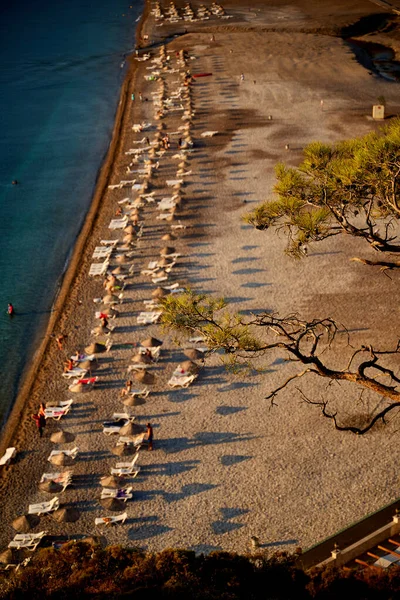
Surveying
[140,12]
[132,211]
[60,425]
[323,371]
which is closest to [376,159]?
[323,371]

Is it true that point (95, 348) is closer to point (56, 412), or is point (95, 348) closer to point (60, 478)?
point (56, 412)

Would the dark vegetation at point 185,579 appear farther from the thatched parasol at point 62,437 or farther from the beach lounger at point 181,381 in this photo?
the beach lounger at point 181,381

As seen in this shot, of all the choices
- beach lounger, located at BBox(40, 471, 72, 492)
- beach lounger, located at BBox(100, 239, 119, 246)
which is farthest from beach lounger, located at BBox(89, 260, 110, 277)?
beach lounger, located at BBox(40, 471, 72, 492)

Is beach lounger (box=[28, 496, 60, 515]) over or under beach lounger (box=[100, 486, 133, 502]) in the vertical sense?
under

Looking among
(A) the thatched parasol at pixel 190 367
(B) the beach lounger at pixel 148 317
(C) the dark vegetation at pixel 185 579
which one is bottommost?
(B) the beach lounger at pixel 148 317

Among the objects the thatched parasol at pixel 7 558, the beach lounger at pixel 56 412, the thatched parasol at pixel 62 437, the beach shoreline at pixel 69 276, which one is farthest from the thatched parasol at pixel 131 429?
the thatched parasol at pixel 7 558

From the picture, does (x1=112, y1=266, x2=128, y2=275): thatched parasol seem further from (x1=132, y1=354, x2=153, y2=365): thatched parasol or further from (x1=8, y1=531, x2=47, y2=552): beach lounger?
(x1=8, y1=531, x2=47, y2=552): beach lounger
